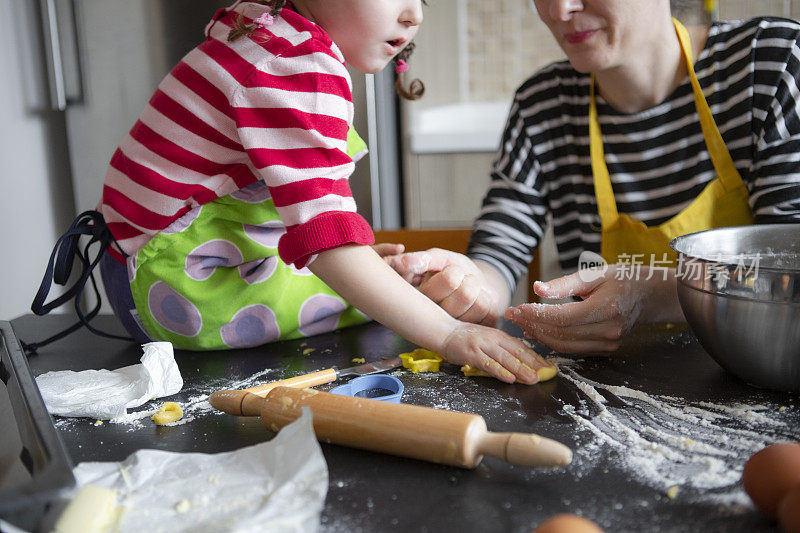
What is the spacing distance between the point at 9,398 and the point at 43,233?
1.64m

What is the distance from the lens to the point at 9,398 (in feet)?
2.29

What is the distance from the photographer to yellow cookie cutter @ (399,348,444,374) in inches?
30.6

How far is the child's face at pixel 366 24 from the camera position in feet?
2.76

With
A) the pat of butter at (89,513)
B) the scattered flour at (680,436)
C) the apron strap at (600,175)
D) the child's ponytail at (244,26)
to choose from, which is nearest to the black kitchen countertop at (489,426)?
the scattered flour at (680,436)

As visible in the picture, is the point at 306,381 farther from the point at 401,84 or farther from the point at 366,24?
the point at 401,84

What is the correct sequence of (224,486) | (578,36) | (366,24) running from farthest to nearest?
(578,36), (366,24), (224,486)

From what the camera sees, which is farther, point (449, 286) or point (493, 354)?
point (449, 286)

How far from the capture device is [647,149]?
3.73ft

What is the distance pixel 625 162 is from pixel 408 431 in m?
0.78

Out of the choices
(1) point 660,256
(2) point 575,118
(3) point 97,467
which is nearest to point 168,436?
(3) point 97,467

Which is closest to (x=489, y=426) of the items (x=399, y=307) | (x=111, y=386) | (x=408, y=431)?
(x=408, y=431)

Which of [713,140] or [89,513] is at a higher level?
[713,140]

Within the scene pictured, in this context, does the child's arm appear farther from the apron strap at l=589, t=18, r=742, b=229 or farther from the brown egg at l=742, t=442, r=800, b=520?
the apron strap at l=589, t=18, r=742, b=229

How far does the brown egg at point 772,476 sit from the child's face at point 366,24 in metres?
0.62
